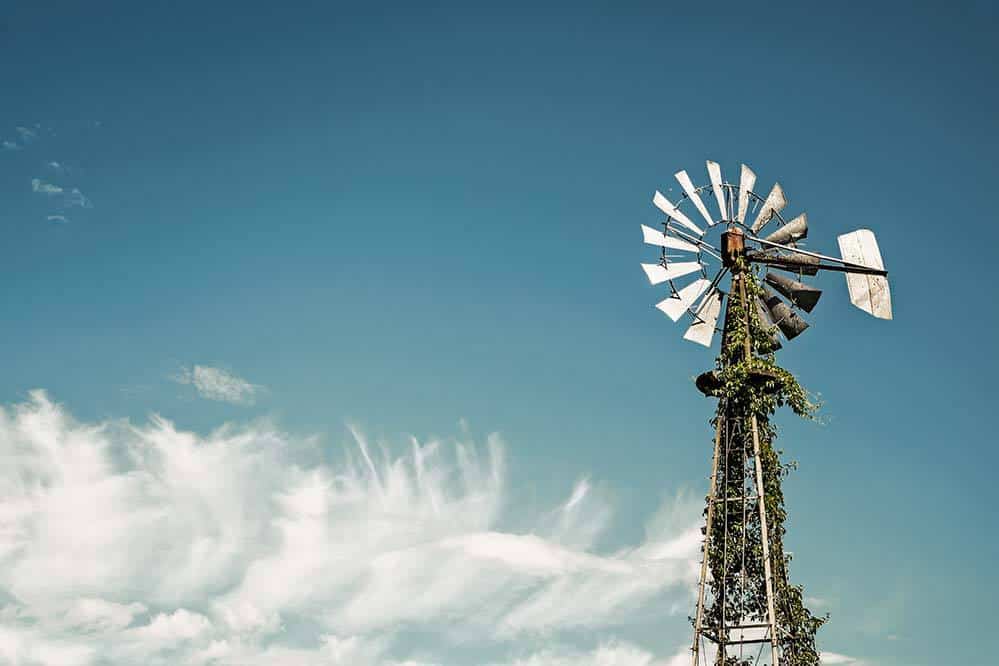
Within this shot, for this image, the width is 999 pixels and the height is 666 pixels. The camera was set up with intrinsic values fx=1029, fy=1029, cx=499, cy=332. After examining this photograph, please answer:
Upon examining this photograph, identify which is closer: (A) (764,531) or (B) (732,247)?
(A) (764,531)

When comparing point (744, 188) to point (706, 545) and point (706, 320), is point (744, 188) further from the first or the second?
point (706, 545)

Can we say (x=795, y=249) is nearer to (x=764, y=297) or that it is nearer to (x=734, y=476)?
(x=764, y=297)

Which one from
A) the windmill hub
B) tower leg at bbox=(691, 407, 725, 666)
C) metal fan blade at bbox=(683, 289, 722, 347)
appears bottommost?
tower leg at bbox=(691, 407, 725, 666)

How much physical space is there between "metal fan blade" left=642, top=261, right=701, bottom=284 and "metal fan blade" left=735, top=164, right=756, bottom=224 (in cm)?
186

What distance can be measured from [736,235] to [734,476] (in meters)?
6.59

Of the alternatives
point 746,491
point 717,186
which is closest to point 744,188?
point 717,186

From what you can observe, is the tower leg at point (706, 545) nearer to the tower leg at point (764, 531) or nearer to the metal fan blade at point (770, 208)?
the tower leg at point (764, 531)

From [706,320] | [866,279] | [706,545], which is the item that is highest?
[866,279]

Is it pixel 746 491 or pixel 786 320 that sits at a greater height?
pixel 786 320

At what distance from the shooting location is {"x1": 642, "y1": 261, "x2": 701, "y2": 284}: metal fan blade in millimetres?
26812

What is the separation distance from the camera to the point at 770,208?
91.1 feet

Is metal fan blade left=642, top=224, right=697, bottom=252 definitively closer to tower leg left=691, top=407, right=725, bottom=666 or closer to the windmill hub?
the windmill hub

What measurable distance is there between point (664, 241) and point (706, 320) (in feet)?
7.97

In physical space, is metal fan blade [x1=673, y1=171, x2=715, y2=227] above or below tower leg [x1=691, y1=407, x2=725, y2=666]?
above
